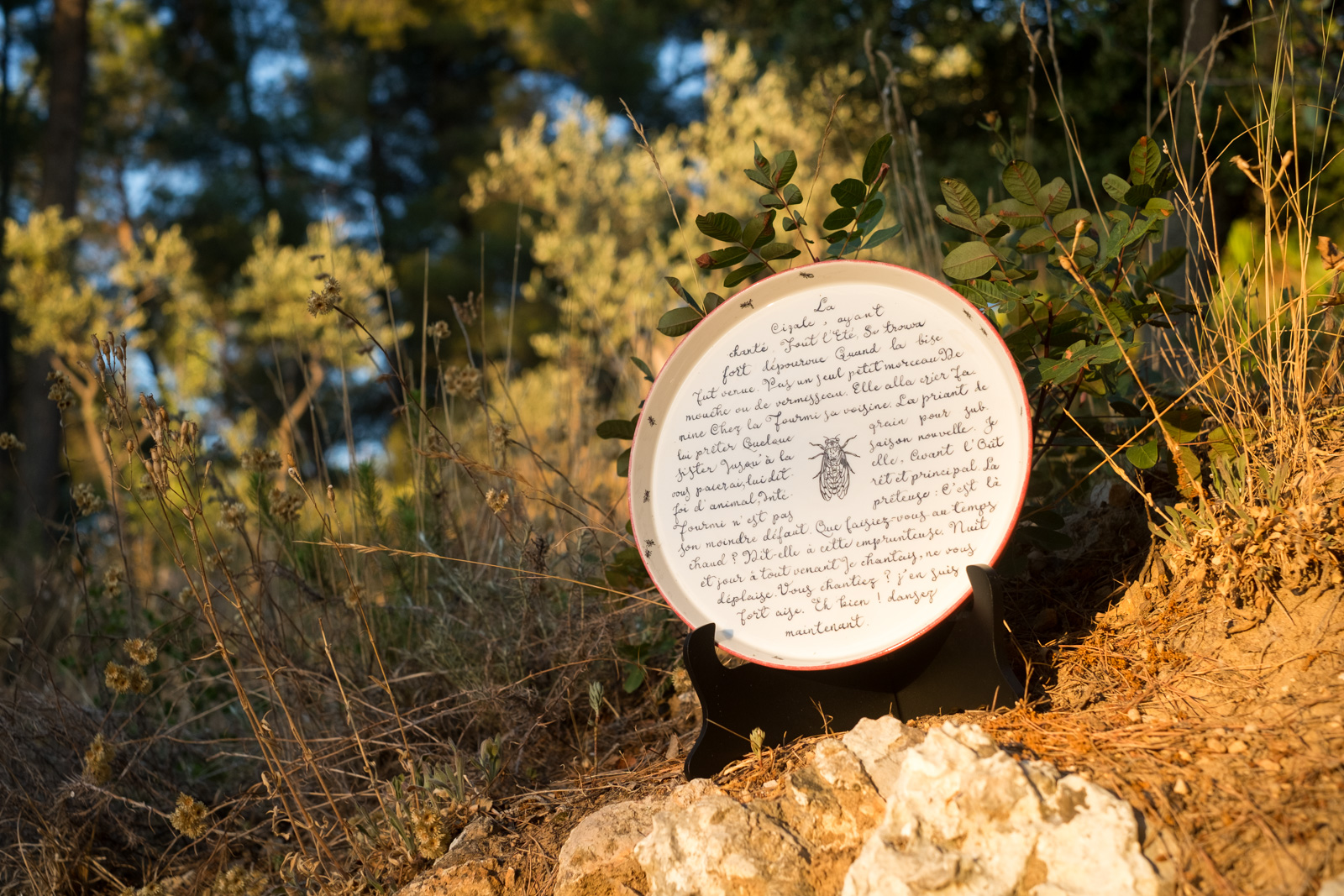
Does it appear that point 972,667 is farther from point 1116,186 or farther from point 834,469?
point 1116,186

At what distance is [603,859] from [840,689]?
43 centimetres

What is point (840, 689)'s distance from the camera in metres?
1.42

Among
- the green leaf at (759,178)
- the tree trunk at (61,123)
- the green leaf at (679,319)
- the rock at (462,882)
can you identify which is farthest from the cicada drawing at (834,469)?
the tree trunk at (61,123)

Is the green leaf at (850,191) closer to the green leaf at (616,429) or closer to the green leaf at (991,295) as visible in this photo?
the green leaf at (991,295)

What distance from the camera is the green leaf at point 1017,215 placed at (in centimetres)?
141

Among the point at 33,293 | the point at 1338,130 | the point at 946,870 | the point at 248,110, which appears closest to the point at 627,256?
the point at 33,293

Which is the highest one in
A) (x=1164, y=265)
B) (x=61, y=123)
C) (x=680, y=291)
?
(x=61, y=123)

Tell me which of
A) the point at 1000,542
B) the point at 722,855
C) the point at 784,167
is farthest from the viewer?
the point at 784,167

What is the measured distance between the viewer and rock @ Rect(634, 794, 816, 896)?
1.17 meters

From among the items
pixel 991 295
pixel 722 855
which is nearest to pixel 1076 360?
pixel 991 295

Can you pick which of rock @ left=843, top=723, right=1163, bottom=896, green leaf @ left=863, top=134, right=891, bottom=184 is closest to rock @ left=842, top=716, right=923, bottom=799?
rock @ left=843, top=723, right=1163, bottom=896

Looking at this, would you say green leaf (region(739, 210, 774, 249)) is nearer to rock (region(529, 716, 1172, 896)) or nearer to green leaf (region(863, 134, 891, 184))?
green leaf (region(863, 134, 891, 184))

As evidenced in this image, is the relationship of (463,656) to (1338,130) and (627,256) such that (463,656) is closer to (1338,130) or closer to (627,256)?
(1338,130)

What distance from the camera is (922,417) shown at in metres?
1.37
